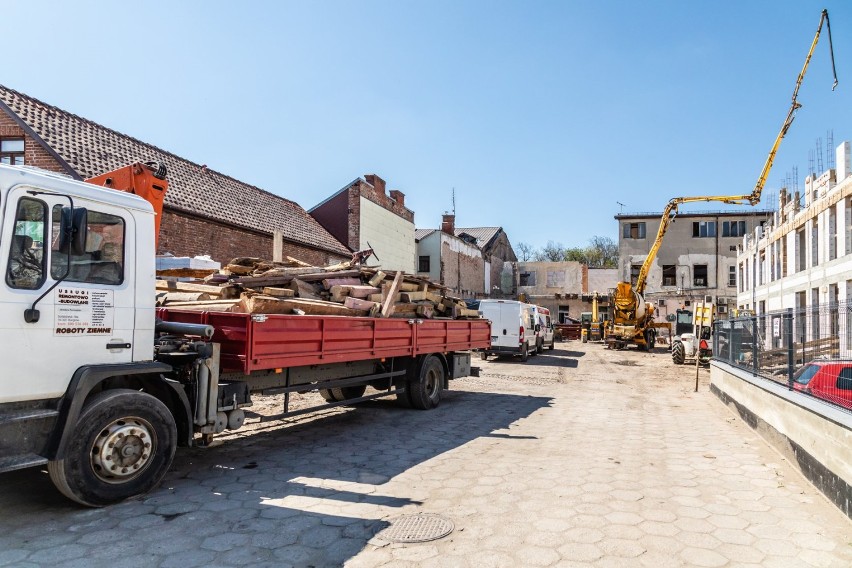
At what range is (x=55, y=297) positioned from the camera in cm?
463

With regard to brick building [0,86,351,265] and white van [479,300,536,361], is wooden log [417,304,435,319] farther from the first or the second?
white van [479,300,536,361]

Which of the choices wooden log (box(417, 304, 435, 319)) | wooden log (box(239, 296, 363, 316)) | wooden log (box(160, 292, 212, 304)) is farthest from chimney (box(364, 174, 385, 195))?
wooden log (box(160, 292, 212, 304))

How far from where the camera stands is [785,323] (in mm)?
7352

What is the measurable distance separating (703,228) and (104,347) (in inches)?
1924

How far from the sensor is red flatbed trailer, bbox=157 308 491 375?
5922 mm

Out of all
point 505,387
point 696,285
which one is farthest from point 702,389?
point 696,285

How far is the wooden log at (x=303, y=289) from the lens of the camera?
7863mm

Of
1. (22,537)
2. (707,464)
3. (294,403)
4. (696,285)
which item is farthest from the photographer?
(696,285)

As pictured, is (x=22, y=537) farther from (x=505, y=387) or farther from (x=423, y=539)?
(x=505, y=387)

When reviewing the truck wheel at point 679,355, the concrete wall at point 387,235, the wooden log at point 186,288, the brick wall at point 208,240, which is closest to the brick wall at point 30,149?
the brick wall at point 208,240

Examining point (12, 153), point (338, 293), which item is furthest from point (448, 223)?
point (338, 293)

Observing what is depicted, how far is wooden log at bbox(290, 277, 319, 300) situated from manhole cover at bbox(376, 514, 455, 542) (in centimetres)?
389

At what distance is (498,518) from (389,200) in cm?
2723

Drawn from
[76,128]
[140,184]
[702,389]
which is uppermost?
[76,128]
